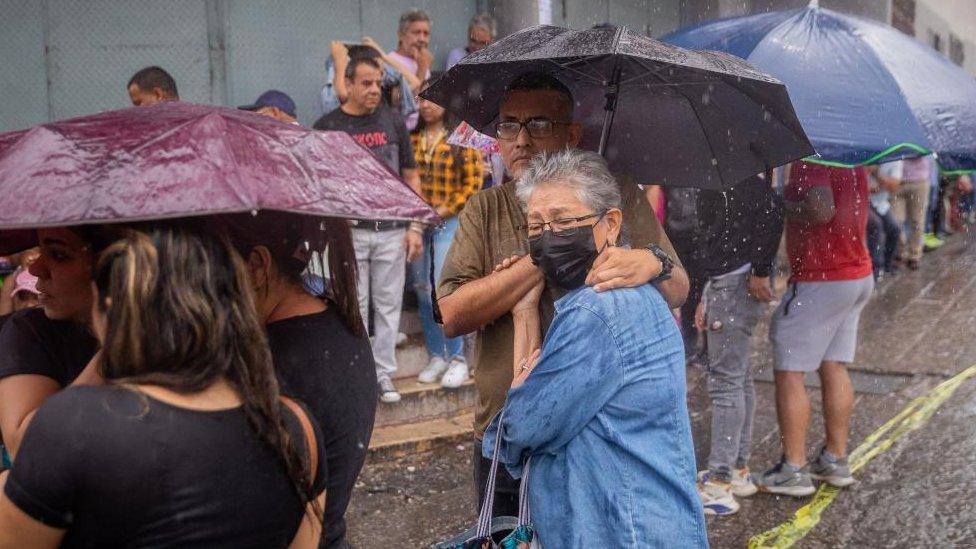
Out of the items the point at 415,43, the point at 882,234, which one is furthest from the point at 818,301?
the point at 882,234

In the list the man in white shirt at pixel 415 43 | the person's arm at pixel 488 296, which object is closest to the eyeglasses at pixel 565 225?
the person's arm at pixel 488 296

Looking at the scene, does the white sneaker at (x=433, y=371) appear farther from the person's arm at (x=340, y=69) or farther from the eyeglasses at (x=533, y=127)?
the eyeglasses at (x=533, y=127)

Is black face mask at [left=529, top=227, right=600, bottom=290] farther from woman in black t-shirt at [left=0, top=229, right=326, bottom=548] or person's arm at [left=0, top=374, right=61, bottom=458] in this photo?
person's arm at [left=0, top=374, right=61, bottom=458]

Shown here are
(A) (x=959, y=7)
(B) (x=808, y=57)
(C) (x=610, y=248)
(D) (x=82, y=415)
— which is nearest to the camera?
(D) (x=82, y=415)

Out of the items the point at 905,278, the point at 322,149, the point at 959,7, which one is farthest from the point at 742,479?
the point at 959,7

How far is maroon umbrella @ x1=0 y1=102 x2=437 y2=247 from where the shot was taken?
1.69 meters

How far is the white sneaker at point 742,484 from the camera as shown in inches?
209

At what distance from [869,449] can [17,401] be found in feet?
17.4

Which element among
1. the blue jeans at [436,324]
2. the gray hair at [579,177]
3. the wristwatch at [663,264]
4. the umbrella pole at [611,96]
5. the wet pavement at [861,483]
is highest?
the umbrella pole at [611,96]

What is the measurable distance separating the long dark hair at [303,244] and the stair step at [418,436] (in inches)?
145

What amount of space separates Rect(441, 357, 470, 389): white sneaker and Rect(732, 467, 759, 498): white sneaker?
2.03 m

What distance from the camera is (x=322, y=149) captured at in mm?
2045

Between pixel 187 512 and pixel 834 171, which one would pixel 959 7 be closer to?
pixel 834 171

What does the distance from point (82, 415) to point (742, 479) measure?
4.40m
